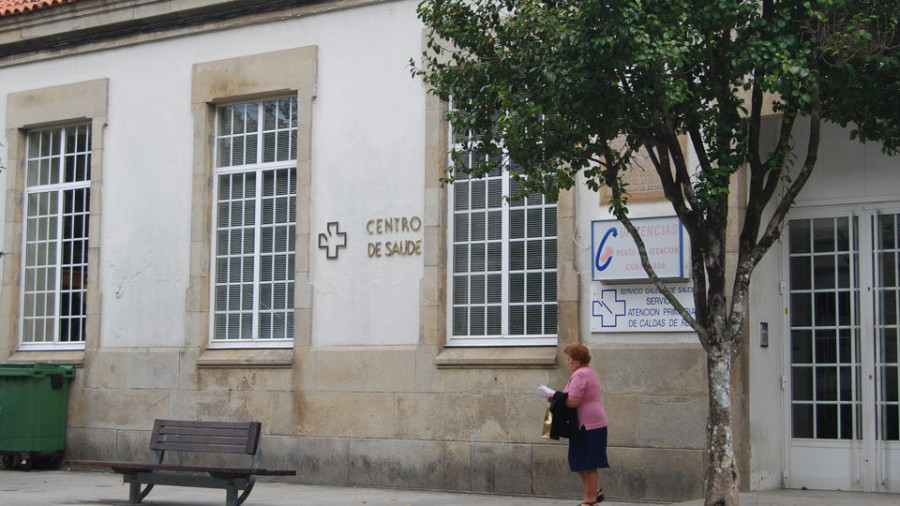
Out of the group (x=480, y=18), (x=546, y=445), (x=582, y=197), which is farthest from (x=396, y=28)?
(x=546, y=445)

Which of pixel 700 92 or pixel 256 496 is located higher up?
pixel 700 92

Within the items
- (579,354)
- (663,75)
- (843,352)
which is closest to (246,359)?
(579,354)

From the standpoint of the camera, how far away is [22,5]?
1753 centimetres

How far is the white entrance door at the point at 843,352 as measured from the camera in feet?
39.6

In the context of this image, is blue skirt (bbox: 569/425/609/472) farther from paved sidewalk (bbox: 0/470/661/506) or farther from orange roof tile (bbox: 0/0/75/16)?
orange roof tile (bbox: 0/0/75/16)

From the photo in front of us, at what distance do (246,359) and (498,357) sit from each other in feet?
11.1

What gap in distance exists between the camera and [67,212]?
56.9ft

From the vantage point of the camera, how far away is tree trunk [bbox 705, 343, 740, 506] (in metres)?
9.51

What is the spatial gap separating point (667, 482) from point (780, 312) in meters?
2.06

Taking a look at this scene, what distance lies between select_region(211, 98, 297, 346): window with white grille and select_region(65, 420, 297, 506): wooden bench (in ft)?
9.09

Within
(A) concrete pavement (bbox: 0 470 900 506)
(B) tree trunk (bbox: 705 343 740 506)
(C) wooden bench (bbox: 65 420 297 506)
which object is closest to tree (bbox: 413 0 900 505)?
(B) tree trunk (bbox: 705 343 740 506)

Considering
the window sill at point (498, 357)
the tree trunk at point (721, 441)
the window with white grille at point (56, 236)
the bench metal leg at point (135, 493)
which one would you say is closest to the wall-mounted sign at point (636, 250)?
the window sill at point (498, 357)

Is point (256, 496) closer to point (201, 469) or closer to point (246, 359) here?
point (201, 469)

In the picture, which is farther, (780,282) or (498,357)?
(498,357)
